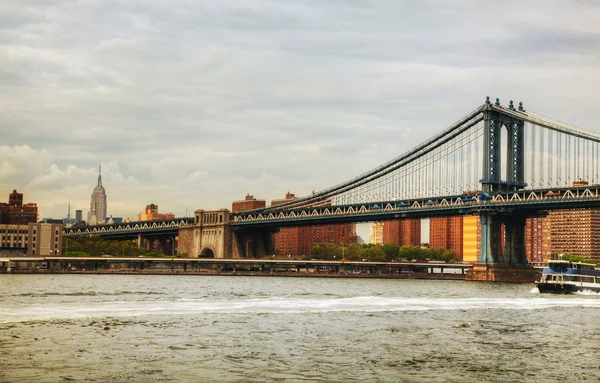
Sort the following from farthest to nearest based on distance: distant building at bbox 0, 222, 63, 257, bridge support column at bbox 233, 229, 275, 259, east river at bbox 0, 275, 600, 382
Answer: bridge support column at bbox 233, 229, 275, 259 < distant building at bbox 0, 222, 63, 257 < east river at bbox 0, 275, 600, 382

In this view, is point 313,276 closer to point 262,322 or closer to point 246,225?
point 246,225

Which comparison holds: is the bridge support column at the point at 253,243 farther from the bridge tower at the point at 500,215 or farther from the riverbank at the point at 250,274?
the bridge tower at the point at 500,215

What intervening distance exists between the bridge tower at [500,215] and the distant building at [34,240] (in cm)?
8170

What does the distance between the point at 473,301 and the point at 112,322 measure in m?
32.0

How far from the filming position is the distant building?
168125 millimetres

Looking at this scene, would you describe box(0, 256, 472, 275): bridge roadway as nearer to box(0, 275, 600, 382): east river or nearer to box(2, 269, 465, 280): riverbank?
box(2, 269, 465, 280): riverbank

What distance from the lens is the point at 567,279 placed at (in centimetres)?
8888

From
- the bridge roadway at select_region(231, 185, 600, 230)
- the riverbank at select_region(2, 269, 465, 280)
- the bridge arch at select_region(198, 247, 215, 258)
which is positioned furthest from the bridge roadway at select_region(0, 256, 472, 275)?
the bridge arch at select_region(198, 247, 215, 258)

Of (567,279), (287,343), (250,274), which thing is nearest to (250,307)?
(287,343)

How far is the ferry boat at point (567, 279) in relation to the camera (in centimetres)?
8619

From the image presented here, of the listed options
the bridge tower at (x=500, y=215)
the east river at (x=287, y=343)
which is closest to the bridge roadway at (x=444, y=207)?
the bridge tower at (x=500, y=215)

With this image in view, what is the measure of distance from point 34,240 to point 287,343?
5523 inches

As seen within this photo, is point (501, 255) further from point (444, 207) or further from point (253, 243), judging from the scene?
point (253, 243)

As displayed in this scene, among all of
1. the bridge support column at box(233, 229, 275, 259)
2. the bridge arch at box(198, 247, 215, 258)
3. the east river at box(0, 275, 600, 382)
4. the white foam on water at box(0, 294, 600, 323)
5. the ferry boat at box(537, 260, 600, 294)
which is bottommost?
the east river at box(0, 275, 600, 382)
